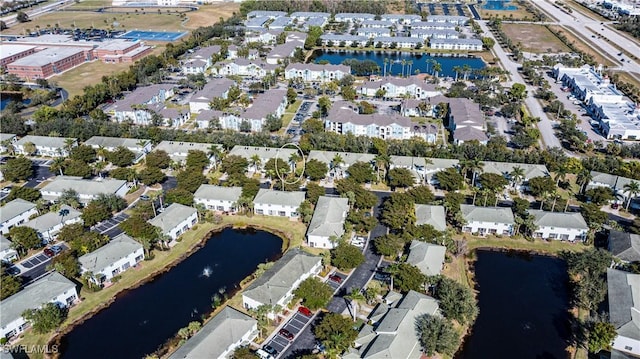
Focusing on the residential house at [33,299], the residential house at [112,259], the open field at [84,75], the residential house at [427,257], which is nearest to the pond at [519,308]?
the residential house at [427,257]

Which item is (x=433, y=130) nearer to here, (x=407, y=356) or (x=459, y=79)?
(x=459, y=79)

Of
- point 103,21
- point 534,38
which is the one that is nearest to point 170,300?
point 534,38

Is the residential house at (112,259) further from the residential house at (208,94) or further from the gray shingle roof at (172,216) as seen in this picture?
the residential house at (208,94)

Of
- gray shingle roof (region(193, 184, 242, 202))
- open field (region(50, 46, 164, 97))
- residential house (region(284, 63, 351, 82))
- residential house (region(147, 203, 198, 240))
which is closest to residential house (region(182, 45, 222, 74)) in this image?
open field (region(50, 46, 164, 97))

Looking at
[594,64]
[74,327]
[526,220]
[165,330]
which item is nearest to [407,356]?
[165,330]

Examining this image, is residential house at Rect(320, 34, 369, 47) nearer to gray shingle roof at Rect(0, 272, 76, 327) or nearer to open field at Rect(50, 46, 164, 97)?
open field at Rect(50, 46, 164, 97)

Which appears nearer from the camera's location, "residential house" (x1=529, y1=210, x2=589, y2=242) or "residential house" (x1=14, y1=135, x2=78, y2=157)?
"residential house" (x1=529, y1=210, x2=589, y2=242)
